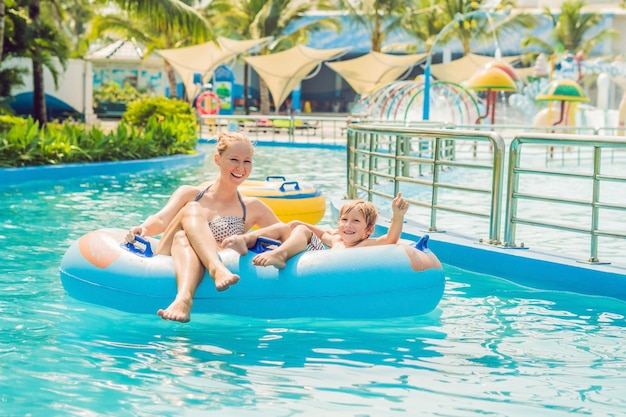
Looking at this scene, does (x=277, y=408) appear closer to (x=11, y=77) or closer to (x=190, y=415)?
(x=190, y=415)

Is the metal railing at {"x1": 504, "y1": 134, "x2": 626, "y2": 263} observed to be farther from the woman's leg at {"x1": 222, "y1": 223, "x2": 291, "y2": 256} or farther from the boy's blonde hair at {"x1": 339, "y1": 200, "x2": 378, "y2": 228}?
the woman's leg at {"x1": 222, "y1": 223, "x2": 291, "y2": 256}

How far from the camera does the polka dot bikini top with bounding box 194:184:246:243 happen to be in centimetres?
569

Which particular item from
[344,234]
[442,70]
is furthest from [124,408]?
[442,70]

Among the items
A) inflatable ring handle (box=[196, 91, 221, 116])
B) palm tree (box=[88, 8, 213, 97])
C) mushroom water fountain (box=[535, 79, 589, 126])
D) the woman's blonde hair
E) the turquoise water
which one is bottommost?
the turquoise water

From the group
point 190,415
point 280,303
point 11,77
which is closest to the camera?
point 190,415

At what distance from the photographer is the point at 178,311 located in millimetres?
4910

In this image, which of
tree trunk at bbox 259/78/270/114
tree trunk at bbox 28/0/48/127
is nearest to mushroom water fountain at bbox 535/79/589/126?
tree trunk at bbox 28/0/48/127

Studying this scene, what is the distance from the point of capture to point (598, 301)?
20.2ft

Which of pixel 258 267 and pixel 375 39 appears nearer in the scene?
pixel 258 267

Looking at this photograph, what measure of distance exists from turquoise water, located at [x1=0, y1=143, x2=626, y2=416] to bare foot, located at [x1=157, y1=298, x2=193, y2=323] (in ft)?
0.55

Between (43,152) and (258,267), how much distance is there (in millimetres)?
10417

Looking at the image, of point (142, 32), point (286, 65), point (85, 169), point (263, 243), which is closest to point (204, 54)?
point (286, 65)

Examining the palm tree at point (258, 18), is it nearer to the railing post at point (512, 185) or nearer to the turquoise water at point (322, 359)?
the railing post at point (512, 185)

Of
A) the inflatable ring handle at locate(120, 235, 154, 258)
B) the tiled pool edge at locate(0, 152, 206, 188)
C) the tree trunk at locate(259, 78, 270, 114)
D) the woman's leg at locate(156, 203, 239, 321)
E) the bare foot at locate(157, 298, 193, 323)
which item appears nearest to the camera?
the bare foot at locate(157, 298, 193, 323)
